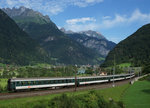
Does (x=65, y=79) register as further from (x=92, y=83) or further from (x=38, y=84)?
(x=92, y=83)

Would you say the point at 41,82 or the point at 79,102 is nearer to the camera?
the point at 79,102

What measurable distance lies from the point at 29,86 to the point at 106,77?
50106 mm

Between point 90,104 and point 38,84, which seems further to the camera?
point 38,84

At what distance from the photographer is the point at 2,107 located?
28.8 m

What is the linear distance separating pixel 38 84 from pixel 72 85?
1757cm

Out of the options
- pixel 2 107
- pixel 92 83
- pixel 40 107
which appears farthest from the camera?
pixel 92 83

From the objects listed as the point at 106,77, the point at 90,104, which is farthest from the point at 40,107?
the point at 106,77

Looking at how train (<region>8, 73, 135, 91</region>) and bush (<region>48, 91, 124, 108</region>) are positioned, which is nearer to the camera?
bush (<region>48, 91, 124, 108</region>)

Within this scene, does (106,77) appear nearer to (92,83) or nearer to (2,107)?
(92,83)

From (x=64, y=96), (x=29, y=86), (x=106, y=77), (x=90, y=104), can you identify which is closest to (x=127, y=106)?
(x=90, y=104)

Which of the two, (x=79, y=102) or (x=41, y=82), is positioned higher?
(x=41, y=82)

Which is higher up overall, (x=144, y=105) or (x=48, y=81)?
(x=48, y=81)

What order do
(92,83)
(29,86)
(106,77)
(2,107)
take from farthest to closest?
1. (106,77)
2. (92,83)
3. (29,86)
4. (2,107)

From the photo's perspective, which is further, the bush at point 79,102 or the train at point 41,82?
the train at point 41,82
